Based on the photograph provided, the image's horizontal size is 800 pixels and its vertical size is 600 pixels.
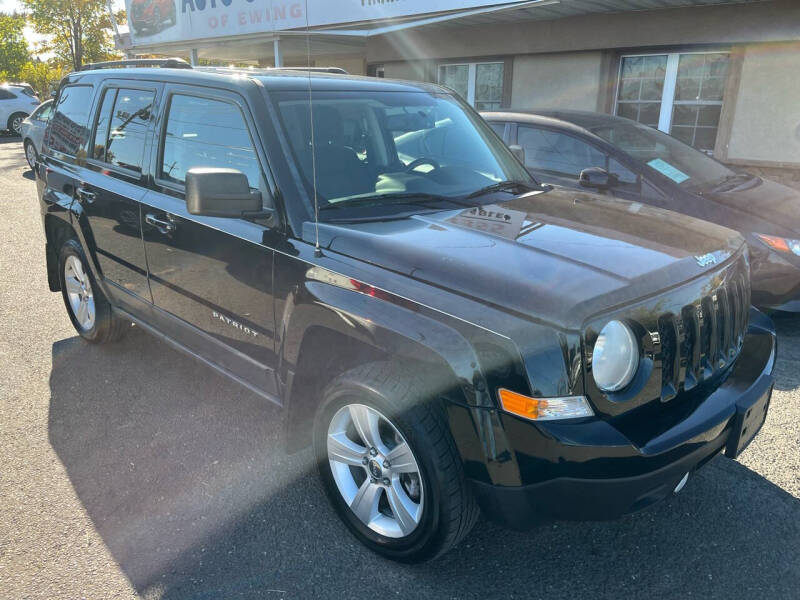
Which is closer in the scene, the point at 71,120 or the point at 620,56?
the point at 71,120

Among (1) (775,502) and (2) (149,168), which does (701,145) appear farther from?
(2) (149,168)

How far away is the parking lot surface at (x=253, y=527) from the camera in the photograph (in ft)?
8.19

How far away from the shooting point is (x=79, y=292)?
15.7ft

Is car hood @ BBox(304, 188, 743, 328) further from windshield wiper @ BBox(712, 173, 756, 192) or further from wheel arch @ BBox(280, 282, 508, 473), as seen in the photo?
Result: windshield wiper @ BBox(712, 173, 756, 192)

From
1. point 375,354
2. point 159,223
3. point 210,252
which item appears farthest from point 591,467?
point 159,223

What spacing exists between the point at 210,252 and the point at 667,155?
4.40 m

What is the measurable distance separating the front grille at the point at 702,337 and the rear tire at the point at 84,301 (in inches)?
147

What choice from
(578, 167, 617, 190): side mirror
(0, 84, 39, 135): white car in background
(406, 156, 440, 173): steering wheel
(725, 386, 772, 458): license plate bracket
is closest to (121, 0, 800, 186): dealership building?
(578, 167, 617, 190): side mirror

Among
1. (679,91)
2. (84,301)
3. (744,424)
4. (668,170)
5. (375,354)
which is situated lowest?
(84,301)

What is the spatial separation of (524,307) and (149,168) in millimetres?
2473

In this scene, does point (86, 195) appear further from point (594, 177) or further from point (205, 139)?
point (594, 177)

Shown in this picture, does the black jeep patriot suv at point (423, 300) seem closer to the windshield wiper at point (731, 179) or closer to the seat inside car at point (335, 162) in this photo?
the seat inside car at point (335, 162)

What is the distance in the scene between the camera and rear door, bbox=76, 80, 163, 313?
3684mm

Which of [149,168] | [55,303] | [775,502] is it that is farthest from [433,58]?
[775,502]
